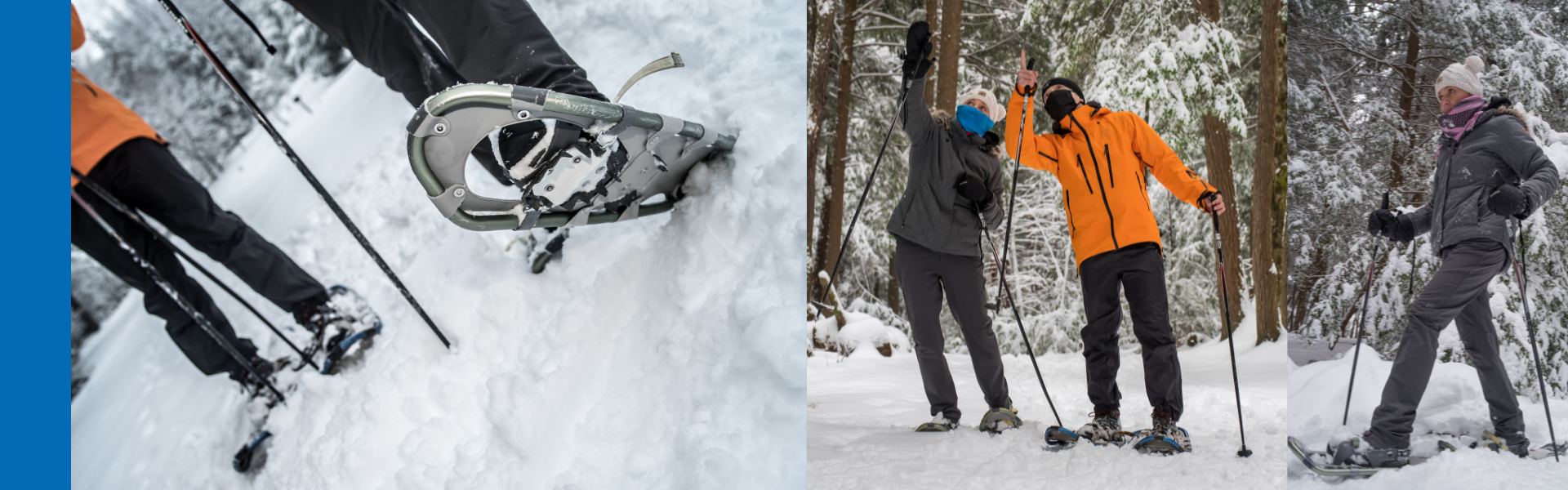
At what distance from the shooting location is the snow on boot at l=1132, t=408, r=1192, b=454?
1.09 meters

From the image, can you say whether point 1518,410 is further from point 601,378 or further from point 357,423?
point 357,423

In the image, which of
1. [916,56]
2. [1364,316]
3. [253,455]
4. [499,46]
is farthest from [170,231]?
[1364,316]

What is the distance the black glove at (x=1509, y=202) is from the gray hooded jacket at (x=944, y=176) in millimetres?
801

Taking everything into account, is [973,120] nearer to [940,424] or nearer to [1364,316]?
[940,424]

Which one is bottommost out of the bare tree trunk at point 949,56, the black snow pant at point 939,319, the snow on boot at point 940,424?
the snow on boot at point 940,424

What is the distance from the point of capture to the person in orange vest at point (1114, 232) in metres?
1.08

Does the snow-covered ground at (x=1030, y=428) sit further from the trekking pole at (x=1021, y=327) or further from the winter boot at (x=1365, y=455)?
the winter boot at (x=1365, y=455)

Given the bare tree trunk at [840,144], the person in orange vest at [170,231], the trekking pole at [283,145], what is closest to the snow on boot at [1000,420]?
the bare tree trunk at [840,144]

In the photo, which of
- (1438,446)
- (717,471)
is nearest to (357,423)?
(717,471)

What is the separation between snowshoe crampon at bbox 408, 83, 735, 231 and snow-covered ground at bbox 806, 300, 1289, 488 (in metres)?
0.46

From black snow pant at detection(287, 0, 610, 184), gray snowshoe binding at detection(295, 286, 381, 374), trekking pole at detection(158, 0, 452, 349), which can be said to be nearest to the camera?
black snow pant at detection(287, 0, 610, 184)

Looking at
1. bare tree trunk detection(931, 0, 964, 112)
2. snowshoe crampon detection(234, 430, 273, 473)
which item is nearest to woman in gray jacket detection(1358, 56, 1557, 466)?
bare tree trunk detection(931, 0, 964, 112)

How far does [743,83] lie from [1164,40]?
0.76m

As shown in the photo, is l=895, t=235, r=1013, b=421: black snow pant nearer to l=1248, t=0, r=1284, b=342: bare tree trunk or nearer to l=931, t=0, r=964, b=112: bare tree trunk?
l=931, t=0, r=964, b=112: bare tree trunk
